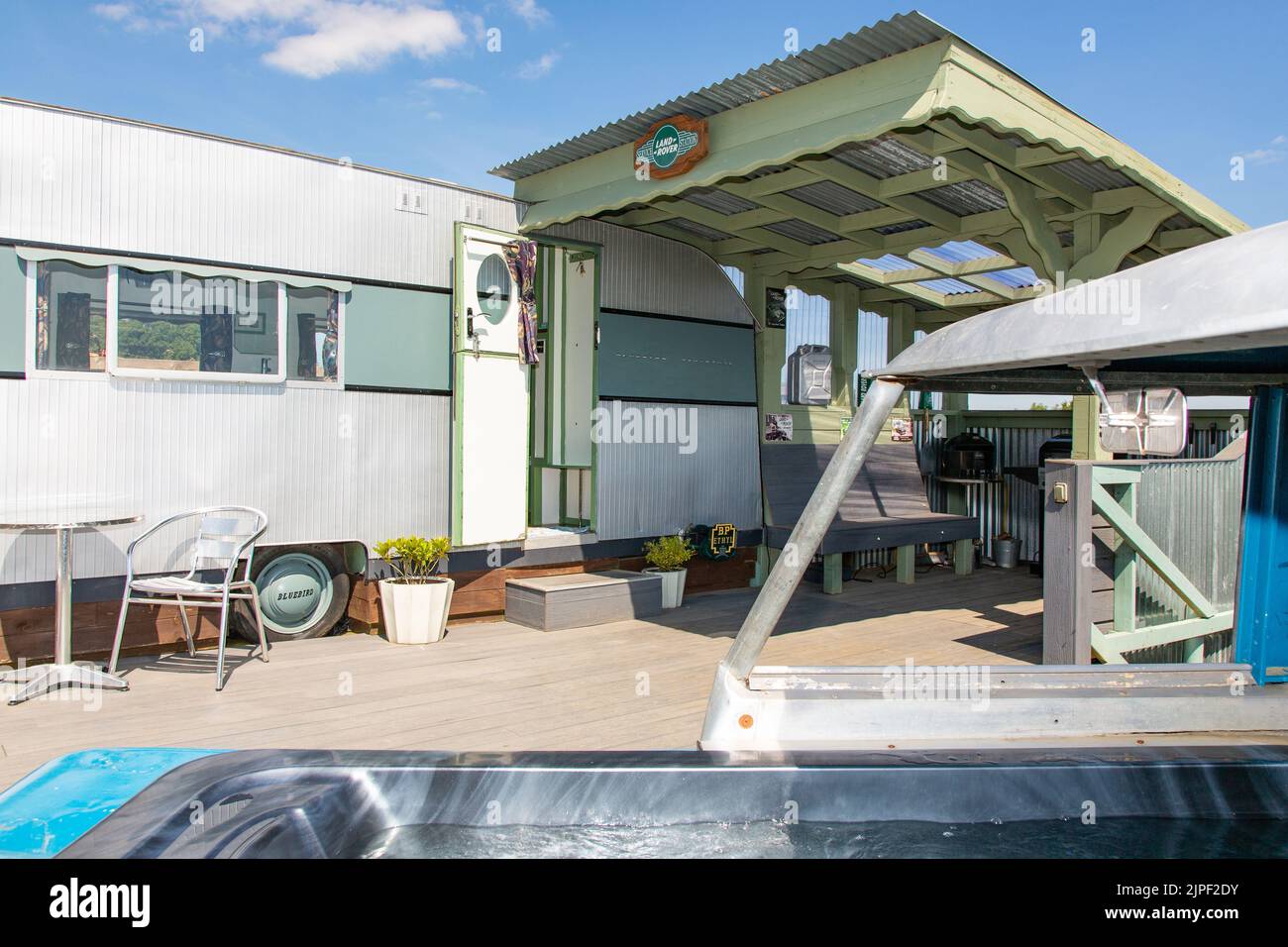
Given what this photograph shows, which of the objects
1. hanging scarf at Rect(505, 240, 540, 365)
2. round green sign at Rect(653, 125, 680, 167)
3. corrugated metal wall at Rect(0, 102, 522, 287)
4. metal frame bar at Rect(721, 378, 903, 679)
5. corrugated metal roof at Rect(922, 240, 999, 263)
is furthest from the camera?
corrugated metal roof at Rect(922, 240, 999, 263)

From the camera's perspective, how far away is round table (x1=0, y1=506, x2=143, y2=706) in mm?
4504

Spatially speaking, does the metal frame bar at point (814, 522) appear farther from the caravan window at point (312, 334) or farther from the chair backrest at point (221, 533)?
the caravan window at point (312, 334)

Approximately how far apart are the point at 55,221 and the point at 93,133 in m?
0.54

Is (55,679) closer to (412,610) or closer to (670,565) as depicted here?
(412,610)

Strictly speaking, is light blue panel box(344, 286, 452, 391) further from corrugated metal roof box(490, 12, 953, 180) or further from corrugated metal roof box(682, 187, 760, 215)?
corrugated metal roof box(682, 187, 760, 215)

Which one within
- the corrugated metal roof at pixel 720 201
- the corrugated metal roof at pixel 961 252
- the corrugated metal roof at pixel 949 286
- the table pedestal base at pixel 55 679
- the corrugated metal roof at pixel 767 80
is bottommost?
the table pedestal base at pixel 55 679

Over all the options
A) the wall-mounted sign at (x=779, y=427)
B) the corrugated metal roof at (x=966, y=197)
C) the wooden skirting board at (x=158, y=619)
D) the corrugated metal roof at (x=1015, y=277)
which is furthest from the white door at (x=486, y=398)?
the corrugated metal roof at (x=1015, y=277)

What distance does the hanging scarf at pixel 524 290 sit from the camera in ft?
21.9

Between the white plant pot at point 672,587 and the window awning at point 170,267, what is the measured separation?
3197 millimetres

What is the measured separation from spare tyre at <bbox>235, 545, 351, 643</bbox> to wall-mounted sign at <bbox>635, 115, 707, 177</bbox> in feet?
10.9

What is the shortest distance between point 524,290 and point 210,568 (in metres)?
2.85

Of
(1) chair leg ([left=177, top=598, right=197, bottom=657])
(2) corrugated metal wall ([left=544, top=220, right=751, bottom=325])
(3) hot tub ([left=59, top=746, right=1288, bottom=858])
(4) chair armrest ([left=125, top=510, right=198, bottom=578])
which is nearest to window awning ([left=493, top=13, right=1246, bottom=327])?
(2) corrugated metal wall ([left=544, top=220, right=751, bottom=325])
